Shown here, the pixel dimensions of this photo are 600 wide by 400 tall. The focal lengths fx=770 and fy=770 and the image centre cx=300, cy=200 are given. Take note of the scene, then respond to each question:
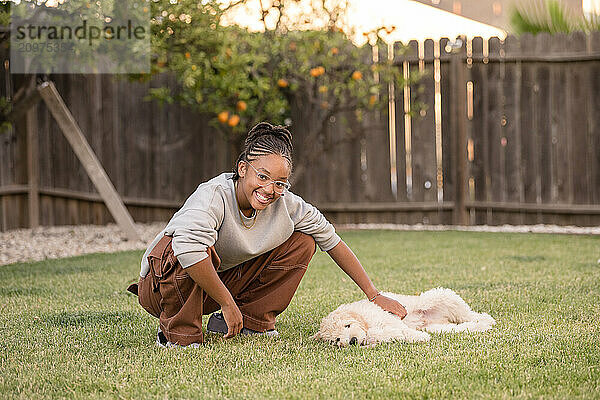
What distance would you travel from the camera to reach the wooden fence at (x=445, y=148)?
923 centimetres

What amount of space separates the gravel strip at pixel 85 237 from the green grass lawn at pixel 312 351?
205 cm

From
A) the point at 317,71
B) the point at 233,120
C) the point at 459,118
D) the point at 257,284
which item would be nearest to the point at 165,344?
the point at 257,284

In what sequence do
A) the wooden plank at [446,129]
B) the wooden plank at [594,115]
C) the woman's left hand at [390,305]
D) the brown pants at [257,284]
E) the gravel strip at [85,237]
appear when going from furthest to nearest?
the wooden plank at [446,129] → the wooden plank at [594,115] → the gravel strip at [85,237] → the woman's left hand at [390,305] → the brown pants at [257,284]

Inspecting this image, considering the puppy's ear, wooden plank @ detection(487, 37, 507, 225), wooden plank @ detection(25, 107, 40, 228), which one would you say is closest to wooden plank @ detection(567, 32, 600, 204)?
wooden plank @ detection(487, 37, 507, 225)

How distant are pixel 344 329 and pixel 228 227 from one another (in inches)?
27.5

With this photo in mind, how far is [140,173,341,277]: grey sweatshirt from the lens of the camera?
3252 mm

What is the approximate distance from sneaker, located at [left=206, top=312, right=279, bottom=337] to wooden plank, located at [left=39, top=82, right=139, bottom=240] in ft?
15.2

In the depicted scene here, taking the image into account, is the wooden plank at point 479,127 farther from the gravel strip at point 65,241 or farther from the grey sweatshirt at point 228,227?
the grey sweatshirt at point 228,227

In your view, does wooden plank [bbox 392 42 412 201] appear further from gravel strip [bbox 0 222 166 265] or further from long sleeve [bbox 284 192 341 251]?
long sleeve [bbox 284 192 341 251]

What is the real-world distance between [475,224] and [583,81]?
2.14 m

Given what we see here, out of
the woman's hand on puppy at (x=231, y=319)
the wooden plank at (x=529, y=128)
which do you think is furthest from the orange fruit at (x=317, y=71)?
the woman's hand on puppy at (x=231, y=319)

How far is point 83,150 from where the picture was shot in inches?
320

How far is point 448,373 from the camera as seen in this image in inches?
114

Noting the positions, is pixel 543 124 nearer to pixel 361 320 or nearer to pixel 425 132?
pixel 425 132
